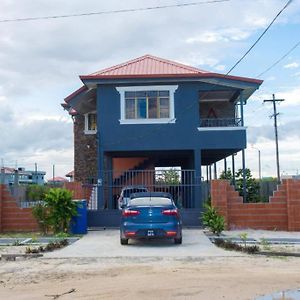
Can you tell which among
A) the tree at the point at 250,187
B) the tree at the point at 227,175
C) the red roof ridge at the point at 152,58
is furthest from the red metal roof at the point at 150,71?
the tree at the point at 227,175

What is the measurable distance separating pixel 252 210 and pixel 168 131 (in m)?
6.33

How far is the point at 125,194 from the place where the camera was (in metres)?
21.0

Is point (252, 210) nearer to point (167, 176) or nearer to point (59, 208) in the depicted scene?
point (167, 176)

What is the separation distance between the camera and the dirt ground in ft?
26.7

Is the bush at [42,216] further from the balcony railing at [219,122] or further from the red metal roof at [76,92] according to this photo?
the balcony railing at [219,122]

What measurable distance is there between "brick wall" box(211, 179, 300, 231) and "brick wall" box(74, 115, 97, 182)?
40.7 feet

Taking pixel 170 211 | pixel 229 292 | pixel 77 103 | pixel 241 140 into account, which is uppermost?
pixel 77 103

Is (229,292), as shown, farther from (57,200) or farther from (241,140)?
(241,140)

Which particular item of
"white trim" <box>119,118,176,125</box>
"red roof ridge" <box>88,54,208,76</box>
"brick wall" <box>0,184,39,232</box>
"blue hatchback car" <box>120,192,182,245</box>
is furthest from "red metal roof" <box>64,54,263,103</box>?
"blue hatchback car" <box>120,192,182,245</box>

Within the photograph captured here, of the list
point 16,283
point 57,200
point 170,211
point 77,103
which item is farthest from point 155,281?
point 77,103

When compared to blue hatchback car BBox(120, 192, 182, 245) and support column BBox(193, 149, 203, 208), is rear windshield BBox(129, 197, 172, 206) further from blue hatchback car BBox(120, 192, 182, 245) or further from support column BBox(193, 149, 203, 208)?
support column BBox(193, 149, 203, 208)

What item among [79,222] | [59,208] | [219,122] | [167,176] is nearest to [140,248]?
[59,208]

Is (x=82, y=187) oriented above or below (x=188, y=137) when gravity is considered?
below

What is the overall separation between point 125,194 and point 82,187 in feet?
6.03
